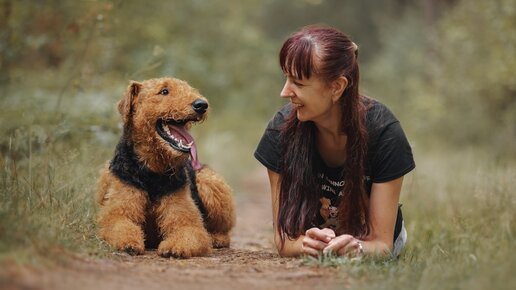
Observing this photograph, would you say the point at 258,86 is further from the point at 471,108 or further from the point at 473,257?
the point at 473,257

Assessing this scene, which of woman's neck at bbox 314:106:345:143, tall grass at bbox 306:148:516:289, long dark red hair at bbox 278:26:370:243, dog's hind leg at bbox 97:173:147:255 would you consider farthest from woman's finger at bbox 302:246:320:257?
dog's hind leg at bbox 97:173:147:255

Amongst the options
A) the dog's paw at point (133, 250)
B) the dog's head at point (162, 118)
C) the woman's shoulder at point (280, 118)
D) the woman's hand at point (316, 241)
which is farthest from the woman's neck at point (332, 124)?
the dog's paw at point (133, 250)

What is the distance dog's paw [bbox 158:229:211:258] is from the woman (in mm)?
536

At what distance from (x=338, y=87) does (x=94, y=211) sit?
2086 millimetres

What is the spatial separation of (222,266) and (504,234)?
1764 millimetres

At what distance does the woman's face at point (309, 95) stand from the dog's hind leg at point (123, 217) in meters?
1.23

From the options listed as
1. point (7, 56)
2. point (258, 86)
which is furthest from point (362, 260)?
point (258, 86)

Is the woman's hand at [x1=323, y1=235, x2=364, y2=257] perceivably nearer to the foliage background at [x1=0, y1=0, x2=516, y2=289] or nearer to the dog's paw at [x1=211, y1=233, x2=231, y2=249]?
the foliage background at [x1=0, y1=0, x2=516, y2=289]

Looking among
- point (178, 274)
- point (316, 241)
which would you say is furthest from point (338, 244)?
point (178, 274)

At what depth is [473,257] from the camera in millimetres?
3734

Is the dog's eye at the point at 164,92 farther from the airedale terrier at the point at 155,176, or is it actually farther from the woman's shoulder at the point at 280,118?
the woman's shoulder at the point at 280,118

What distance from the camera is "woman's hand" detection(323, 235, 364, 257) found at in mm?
4121

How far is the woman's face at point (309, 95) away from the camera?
4207 mm

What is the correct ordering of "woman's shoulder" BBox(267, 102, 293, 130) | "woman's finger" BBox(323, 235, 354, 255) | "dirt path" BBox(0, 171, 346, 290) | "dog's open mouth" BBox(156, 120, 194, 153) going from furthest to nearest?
"woman's shoulder" BBox(267, 102, 293, 130) → "dog's open mouth" BBox(156, 120, 194, 153) → "woman's finger" BBox(323, 235, 354, 255) → "dirt path" BBox(0, 171, 346, 290)
